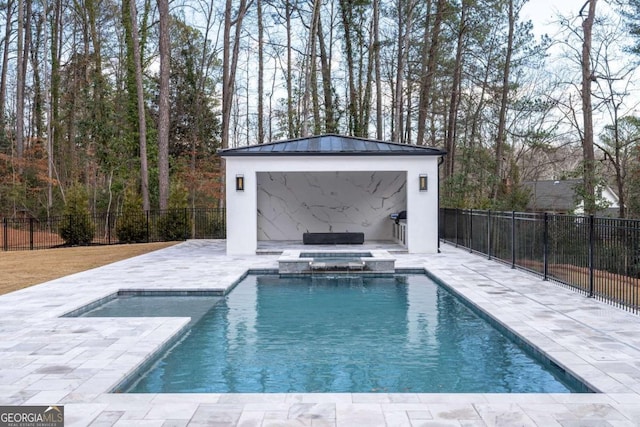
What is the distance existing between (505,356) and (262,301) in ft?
13.6

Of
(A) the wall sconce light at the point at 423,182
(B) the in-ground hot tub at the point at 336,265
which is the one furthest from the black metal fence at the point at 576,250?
(B) the in-ground hot tub at the point at 336,265

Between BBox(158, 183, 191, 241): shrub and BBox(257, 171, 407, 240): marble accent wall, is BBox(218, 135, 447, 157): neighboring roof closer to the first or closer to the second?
BBox(257, 171, 407, 240): marble accent wall

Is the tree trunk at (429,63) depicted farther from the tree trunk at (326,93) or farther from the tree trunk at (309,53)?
the tree trunk at (309,53)

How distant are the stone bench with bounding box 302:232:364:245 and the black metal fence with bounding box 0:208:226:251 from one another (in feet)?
17.2

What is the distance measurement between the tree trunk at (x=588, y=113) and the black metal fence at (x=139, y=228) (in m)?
12.3

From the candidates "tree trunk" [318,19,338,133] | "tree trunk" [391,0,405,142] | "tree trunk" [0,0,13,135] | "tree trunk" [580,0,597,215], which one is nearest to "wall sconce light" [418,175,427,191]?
"tree trunk" [580,0,597,215]

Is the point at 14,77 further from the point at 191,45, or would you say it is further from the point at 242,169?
the point at 242,169

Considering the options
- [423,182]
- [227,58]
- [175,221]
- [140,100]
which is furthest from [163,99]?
[423,182]

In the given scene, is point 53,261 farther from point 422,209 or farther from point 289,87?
point 289,87

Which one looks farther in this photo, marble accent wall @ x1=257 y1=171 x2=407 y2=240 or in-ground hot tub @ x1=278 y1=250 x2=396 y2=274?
marble accent wall @ x1=257 y1=171 x2=407 y2=240

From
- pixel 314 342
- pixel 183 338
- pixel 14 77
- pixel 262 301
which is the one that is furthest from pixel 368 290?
pixel 14 77

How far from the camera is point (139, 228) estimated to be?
18.6 metres

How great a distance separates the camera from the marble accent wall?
1719cm

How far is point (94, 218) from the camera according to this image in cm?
1933
